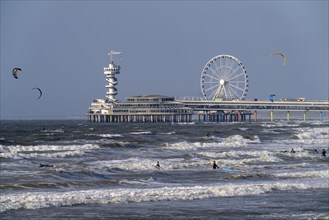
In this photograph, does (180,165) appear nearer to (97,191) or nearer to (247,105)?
→ (97,191)

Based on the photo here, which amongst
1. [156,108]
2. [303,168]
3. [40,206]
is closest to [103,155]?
[303,168]

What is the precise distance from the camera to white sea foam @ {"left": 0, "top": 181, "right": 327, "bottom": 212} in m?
28.1

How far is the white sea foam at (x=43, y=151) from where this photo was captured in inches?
2229

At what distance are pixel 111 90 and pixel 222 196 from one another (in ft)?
554

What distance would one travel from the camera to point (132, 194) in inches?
1190

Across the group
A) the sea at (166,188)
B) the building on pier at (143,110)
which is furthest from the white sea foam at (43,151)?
the building on pier at (143,110)

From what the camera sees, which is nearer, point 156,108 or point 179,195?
point 179,195

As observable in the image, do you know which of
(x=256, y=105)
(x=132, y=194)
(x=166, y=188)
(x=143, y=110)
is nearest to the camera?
(x=132, y=194)

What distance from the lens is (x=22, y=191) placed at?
104ft

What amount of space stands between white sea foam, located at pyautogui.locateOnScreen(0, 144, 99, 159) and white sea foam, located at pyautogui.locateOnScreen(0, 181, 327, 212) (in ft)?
79.6

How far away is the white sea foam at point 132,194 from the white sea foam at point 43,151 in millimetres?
24276

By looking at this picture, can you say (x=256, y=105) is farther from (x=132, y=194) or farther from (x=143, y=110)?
(x=132, y=194)

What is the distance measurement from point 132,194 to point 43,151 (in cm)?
3346

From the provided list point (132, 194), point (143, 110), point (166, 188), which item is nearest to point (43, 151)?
point (166, 188)
